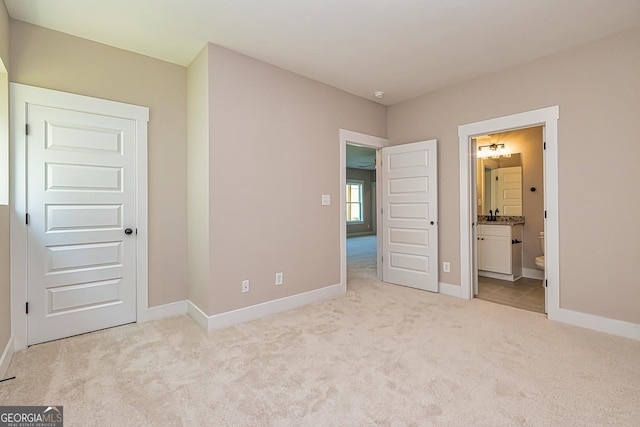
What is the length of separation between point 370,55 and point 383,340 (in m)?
2.71

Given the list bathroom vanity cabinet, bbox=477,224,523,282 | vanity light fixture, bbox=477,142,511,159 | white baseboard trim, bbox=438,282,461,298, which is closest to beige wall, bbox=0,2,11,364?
white baseboard trim, bbox=438,282,461,298

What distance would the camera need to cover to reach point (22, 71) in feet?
7.93

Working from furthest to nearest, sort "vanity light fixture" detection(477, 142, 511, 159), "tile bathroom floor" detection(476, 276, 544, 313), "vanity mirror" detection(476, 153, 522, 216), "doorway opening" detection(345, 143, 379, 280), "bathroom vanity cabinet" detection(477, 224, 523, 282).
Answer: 1. "doorway opening" detection(345, 143, 379, 280)
2. "vanity light fixture" detection(477, 142, 511, 159)
3. "vanity mirror" detection(476, 153, 522, 216)
4. "bathroom vanity cabinet" detection(477, 224, 523, 282)
5. "tile bathroom floor" detection(476, 276, 544, 313)

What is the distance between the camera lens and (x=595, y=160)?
2773 millimetres

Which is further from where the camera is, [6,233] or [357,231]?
[357,231]

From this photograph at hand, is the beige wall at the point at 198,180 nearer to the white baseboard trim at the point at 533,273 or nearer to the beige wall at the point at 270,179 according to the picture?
the beige wall at the point at 270,179

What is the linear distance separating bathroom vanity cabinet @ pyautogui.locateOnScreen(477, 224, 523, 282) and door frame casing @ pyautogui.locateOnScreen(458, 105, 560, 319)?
114 cm

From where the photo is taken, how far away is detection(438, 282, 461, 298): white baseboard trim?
374cm

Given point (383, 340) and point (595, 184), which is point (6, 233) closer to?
point (383, 340)

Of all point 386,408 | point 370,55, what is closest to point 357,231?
point 370,55

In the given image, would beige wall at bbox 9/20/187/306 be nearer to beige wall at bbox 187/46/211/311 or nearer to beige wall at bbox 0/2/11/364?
beige wall at bbox 187/46/211/311

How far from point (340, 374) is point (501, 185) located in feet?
14.4

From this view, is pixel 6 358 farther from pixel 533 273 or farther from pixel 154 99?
pixel 533 273

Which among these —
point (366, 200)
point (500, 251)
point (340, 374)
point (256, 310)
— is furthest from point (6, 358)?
point (366, 200)
